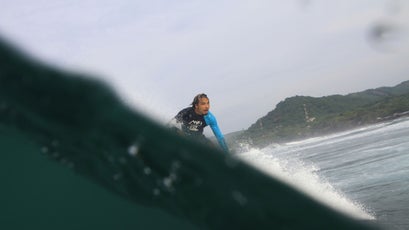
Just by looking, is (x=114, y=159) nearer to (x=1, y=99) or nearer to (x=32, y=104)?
(x=32, y=104)

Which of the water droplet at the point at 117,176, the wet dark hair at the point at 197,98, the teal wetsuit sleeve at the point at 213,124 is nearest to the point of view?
the water droplet at the point at 117,176

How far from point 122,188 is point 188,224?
380 mm

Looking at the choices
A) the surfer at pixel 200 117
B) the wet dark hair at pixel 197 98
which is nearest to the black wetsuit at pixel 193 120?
the surfer at pixel 200 117

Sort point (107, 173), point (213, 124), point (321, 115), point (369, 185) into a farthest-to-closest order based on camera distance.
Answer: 1. point (321, 115)
2. point (369, 185)
3. point (213, 124)
4. point (107, 173)

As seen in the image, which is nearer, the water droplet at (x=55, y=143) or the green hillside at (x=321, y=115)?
the water droplet at (x=55, y=143)

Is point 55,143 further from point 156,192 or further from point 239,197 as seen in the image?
point 239,197

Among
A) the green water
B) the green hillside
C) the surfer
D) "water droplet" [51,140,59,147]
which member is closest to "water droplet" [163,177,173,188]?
the green water

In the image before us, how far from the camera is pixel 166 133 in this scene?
2.26 metres

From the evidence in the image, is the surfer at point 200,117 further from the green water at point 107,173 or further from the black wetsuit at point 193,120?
the green water at point 107,173

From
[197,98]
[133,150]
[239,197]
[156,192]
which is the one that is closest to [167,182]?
[156,192]

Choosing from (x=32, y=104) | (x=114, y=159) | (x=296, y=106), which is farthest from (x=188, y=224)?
(x=296, y=106)

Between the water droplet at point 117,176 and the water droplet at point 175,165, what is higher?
the water droplet at point 175,165

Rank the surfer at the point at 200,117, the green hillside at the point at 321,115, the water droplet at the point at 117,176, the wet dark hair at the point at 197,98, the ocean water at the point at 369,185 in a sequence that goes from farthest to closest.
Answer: the green hillside at the point at 321,115 → the ocean water at the point at 369,185 → the surfer at the point at 200,117 → the wet dark hair at the point at 197,98 → the water droplet at the point at 117,176

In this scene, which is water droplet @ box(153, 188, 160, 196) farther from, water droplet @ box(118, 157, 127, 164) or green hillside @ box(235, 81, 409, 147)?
green hillside @ box(235, 81, 409, 147)
